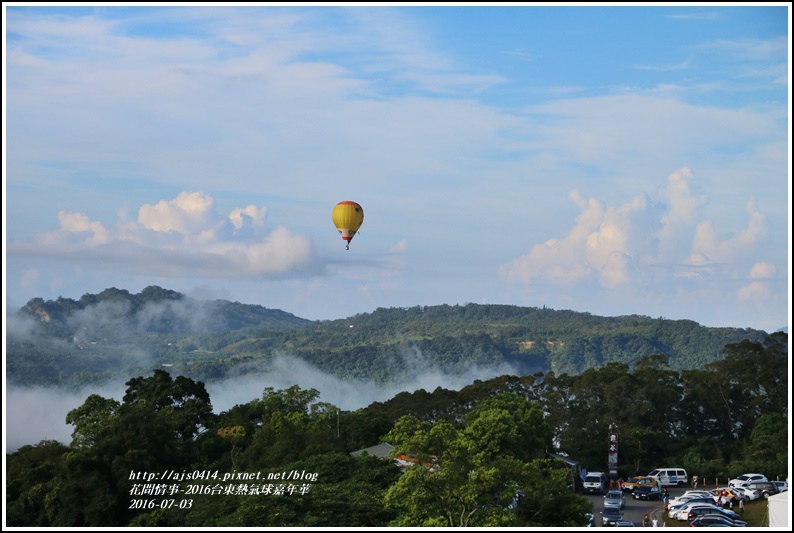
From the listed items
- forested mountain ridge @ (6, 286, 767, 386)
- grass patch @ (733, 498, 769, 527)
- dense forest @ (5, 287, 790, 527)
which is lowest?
grass patch @ (733, 498, 769, 527)

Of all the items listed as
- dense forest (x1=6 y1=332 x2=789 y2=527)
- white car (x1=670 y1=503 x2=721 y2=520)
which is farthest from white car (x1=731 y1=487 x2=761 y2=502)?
dense forest (x1=6 y1=332 x2=789 y2=527)

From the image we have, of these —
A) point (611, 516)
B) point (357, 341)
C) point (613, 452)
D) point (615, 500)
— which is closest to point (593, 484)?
point (615, 500)

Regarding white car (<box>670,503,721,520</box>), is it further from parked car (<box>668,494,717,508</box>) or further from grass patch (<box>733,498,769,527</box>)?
grass patch (<box>733,498,769,527</box>)

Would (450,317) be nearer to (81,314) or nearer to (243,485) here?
(81,314)

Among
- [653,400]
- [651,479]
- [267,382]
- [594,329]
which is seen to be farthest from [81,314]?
[651,479]

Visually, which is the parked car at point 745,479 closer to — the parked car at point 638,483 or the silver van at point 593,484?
the parked car at point 638,483

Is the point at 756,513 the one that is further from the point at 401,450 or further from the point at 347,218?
the point at 347,218
